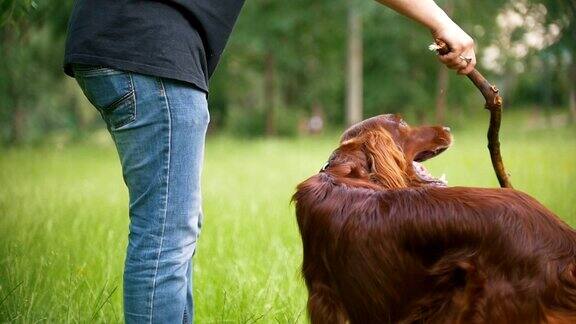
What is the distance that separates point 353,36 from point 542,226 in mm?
21604

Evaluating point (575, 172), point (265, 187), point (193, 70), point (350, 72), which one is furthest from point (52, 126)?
point (193, 70)

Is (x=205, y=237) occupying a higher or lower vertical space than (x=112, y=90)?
lower

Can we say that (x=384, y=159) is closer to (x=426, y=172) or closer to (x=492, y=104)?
(x=426, y=172)

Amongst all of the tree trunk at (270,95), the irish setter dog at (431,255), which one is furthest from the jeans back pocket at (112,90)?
the tree trunk at (270,95)

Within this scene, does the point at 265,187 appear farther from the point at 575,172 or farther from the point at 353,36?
the point at 353,36

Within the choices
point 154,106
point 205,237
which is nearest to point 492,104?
point 154,106

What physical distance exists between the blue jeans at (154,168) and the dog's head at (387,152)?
2.35 feet

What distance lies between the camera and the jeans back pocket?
7.52 feet

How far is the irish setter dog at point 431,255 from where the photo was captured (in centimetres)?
240

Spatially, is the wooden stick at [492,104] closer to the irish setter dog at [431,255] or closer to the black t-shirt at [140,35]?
the irish setter dog at [431,255]

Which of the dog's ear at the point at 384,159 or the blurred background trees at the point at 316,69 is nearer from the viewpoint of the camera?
the dog's ear at the point at 384,159

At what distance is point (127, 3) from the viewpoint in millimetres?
2270

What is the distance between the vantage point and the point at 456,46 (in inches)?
101

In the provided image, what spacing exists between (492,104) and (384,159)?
508 millimetres
